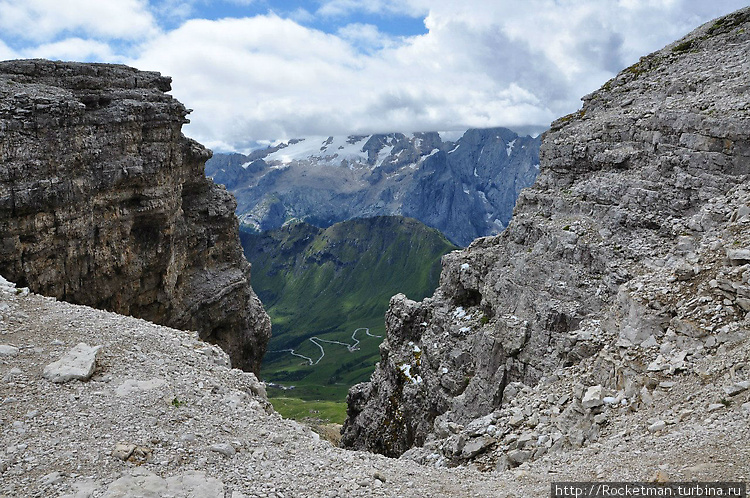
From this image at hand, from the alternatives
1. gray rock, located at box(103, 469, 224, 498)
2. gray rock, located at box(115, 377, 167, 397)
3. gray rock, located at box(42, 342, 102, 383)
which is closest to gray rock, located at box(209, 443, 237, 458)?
gray rock, located at box(103, 469, 224, 498)

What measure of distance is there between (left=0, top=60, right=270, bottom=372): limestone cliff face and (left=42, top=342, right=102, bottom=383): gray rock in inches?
1399

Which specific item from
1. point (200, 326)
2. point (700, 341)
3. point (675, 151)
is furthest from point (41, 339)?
point (200, 326)

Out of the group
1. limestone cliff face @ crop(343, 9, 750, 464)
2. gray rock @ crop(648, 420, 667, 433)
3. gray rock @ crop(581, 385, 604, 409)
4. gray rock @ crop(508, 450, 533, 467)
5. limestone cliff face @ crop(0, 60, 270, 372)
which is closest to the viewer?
gray rock @ crop(648, 420, 667, 433)

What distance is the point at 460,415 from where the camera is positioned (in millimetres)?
43125

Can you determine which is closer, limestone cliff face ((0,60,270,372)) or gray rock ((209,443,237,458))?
gray rock ((209,443,237,458))

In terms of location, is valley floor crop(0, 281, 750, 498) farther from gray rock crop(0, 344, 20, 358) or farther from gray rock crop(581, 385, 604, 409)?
gray rock crop(581, 385, 604, 409)

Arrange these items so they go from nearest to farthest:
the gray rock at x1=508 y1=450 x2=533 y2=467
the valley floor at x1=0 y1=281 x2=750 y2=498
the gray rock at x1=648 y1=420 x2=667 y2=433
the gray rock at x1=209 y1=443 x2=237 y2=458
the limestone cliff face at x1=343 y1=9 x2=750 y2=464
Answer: the valley floor at x1=0 y1=281 x2=750 y2=498, the gray rock at x1=209 y1=443 x2=237 y2=458, the gray rock at x1=648 y1=420 x2=667 y2=433, the gray rock at x1=508 y1=450 x2=533 y2=467, the limestone cliff face at x1=343 y1=9 x2=750 y2=464

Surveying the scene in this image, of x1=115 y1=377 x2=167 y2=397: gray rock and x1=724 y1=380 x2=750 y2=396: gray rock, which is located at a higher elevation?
x1=724 y1=380 x2=750 y2=396: gray rock

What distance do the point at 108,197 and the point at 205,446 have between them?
166 feet

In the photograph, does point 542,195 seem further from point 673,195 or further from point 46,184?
point 46,184

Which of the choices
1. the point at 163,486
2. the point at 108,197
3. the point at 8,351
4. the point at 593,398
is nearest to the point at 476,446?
the point at 593,398

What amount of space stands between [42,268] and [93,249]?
6.67m

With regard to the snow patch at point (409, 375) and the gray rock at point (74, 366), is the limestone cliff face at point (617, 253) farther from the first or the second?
the gray rock at point (74, 366)

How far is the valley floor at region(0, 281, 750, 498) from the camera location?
14883mm
